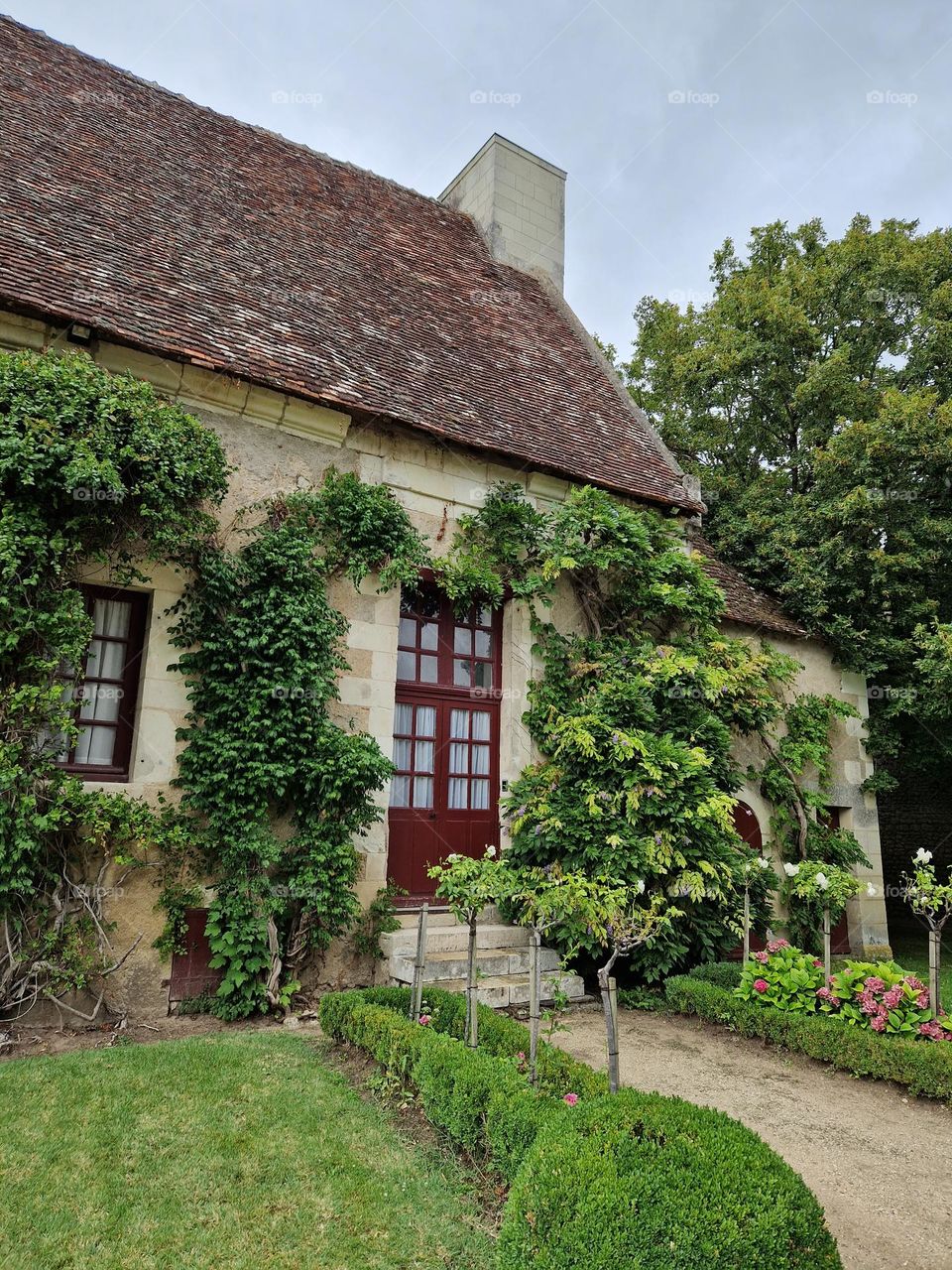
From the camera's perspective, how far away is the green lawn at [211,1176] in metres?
2.90

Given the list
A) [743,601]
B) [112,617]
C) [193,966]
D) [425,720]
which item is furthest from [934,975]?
[112,617]

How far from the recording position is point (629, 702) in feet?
25.3

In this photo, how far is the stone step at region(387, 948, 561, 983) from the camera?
6.40m

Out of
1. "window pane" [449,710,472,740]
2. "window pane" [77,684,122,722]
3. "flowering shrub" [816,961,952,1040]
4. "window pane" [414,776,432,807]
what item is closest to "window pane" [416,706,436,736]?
"window pane" [449,710,472,740]

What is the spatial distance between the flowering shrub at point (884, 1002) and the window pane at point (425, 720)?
4066 mm

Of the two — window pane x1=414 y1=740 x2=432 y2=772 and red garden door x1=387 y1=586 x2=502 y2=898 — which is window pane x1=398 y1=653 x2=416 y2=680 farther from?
window pane x1=414 y1=740 x2=432 y2=772

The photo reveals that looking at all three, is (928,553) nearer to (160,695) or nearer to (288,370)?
(288,370)

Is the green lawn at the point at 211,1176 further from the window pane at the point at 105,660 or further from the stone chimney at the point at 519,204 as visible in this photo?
the stone chimney at the point at 519,204

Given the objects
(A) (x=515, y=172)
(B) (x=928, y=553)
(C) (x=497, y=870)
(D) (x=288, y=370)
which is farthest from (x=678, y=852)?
(A) (x=515, y=172)

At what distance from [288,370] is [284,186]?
16.0ft

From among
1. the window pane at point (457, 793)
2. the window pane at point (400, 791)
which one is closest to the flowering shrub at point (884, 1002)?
the window pane at point (457, 793)

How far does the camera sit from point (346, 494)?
718 cm

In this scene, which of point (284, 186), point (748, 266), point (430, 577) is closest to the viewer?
point (430, 577)

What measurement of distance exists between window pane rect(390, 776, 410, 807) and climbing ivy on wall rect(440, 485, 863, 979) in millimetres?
1038
